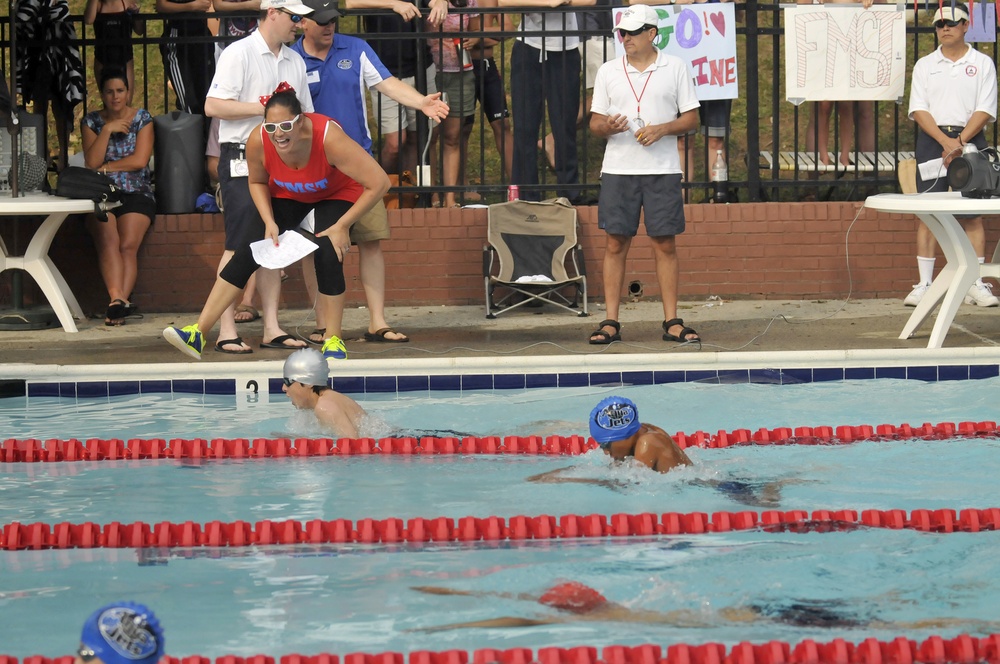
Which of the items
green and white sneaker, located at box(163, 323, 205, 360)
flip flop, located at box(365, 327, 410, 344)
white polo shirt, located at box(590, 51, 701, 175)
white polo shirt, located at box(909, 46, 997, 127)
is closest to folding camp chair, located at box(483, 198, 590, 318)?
flip flop, located at box(365, 327, 410, 344)

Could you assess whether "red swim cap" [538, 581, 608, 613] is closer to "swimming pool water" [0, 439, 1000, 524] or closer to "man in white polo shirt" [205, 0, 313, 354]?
"swimming pool water" [0, 439, 1000, 524]

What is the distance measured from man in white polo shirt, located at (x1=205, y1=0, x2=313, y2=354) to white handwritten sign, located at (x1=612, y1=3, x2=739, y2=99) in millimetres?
3164

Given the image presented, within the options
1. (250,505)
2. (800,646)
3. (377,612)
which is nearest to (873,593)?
(800,646)

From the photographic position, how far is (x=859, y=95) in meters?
11.0

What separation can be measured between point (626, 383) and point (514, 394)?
24.1 inches

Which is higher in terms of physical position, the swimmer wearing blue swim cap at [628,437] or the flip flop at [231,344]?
the flip flop at [231,344]

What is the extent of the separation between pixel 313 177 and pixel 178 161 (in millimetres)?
2979

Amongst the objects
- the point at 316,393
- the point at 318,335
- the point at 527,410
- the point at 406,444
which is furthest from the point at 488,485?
the point at 318,335

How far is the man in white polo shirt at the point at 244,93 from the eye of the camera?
8641 millimetres

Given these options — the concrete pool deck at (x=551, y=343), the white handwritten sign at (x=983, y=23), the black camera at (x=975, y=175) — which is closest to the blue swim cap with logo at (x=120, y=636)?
the concrete pool deck at (x=551, y=343)

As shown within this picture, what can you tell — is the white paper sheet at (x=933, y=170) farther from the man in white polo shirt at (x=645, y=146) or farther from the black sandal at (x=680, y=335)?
the black sandal at (x=680, y=335)

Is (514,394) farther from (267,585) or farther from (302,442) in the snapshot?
(267,585)

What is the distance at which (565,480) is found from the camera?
631cm

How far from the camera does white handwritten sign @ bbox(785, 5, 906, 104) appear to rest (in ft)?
35.7
